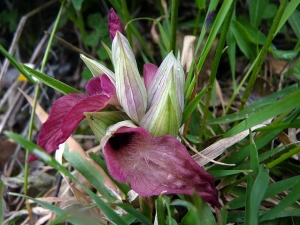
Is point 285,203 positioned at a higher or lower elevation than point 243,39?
lower

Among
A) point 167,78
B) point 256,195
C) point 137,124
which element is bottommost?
point 256,195

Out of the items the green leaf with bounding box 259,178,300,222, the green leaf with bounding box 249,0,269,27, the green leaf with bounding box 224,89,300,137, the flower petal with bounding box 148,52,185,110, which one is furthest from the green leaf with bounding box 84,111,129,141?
the green leaf with bounding box 249,0,269,27

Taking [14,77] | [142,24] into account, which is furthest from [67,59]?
[142,24]

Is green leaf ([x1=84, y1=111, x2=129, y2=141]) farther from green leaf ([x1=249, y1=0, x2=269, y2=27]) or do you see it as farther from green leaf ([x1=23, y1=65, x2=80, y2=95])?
green leaf ([x1=249, y1=0, x2=269, y2=27])

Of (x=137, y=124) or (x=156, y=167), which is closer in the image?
(x=156, y=167)

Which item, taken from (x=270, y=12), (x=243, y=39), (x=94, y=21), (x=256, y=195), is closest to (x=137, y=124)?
(x=256, y=195)

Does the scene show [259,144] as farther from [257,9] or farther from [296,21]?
[257,9]
